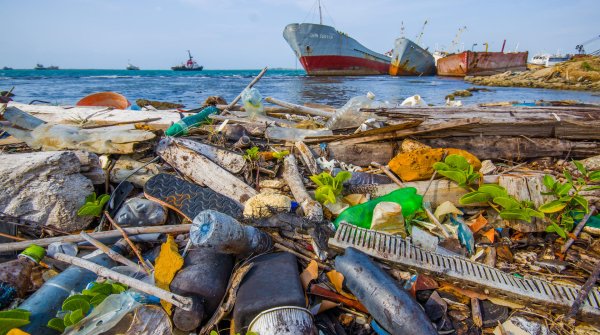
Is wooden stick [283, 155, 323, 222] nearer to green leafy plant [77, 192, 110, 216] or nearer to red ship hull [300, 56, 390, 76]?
green leafy plant [77, 192, 110, 216]

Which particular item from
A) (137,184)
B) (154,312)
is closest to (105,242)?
(137,184)

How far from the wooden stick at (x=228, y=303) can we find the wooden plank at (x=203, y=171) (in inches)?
41.6

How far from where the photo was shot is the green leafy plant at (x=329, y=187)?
7.70 feet

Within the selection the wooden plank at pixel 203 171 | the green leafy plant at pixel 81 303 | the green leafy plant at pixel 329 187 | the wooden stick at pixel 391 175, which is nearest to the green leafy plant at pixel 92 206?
the wooden plank at pixel 203 171

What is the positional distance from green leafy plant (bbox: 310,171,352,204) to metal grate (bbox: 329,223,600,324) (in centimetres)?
41

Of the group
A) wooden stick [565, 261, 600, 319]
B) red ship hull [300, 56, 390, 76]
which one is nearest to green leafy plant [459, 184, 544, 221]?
wooden stick [565, 261, 600, 319]

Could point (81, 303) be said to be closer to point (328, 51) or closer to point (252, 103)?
point (252, 103)

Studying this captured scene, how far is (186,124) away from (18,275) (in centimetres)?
255

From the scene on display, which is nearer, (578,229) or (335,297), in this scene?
(335,297)

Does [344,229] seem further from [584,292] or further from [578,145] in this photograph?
[578,145]

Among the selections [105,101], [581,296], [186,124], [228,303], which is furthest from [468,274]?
[105,101]

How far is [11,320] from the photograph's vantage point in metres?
1.20

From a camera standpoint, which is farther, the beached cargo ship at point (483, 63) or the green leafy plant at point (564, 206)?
the beached cargo ship at point (483, 63)

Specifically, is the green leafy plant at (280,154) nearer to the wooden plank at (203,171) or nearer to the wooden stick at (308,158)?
the wooden stick at (308,158)
